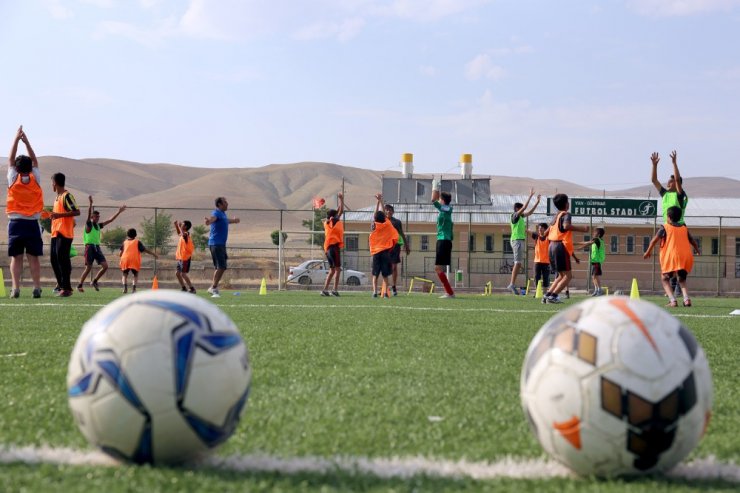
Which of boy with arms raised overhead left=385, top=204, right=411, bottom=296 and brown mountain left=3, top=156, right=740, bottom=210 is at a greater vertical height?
brown mountain left=3, top=156, right=740, bottom=210

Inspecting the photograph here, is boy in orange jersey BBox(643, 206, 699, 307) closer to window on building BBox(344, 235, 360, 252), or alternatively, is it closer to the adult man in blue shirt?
the adult man in blue shirt

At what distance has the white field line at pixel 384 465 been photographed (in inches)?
108

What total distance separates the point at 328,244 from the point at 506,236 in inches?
1331

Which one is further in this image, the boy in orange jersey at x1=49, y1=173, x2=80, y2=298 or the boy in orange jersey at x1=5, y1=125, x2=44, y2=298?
the boy in orange jersey at x1=49, y1=173, x2=80, y2=298

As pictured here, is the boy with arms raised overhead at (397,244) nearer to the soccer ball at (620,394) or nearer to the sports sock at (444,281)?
the sports sock at (444,281)

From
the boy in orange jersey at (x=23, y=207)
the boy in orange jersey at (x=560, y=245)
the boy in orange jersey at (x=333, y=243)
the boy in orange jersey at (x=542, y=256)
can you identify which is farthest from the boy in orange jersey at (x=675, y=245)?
the boy in orange jersey at (x=23, y=207)

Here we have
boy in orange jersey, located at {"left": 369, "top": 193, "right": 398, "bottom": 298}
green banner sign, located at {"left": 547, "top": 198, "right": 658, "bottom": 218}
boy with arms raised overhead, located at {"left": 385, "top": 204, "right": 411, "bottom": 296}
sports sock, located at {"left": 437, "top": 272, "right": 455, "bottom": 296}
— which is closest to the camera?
sports sock, located at {"left": 437, "top": 272, "right": 455, "bottom": 296}

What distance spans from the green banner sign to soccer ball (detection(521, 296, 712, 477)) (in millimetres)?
30464

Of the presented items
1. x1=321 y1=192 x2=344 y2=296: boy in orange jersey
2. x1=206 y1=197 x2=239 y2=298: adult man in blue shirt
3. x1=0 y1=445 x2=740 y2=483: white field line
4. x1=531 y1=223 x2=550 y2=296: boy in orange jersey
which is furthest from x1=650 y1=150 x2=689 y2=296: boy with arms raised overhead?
x1=0 y1=445 x2=740 y2=483: white field line

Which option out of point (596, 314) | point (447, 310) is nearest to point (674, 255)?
point (447, 310)

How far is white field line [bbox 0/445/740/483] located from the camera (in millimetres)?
2736

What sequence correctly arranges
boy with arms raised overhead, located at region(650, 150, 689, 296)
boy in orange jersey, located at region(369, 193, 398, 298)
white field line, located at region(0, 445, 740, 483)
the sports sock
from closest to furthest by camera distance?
white field line, located at region(0, 445, 740, 483), boy with arms raised overhead, located at region(650, 150, 689, 296), the sports sock, boy in orange jersey, located at region(369, 193, 398, 298)

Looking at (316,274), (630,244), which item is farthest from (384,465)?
(630,244)

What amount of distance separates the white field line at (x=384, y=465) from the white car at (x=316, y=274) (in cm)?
3135
